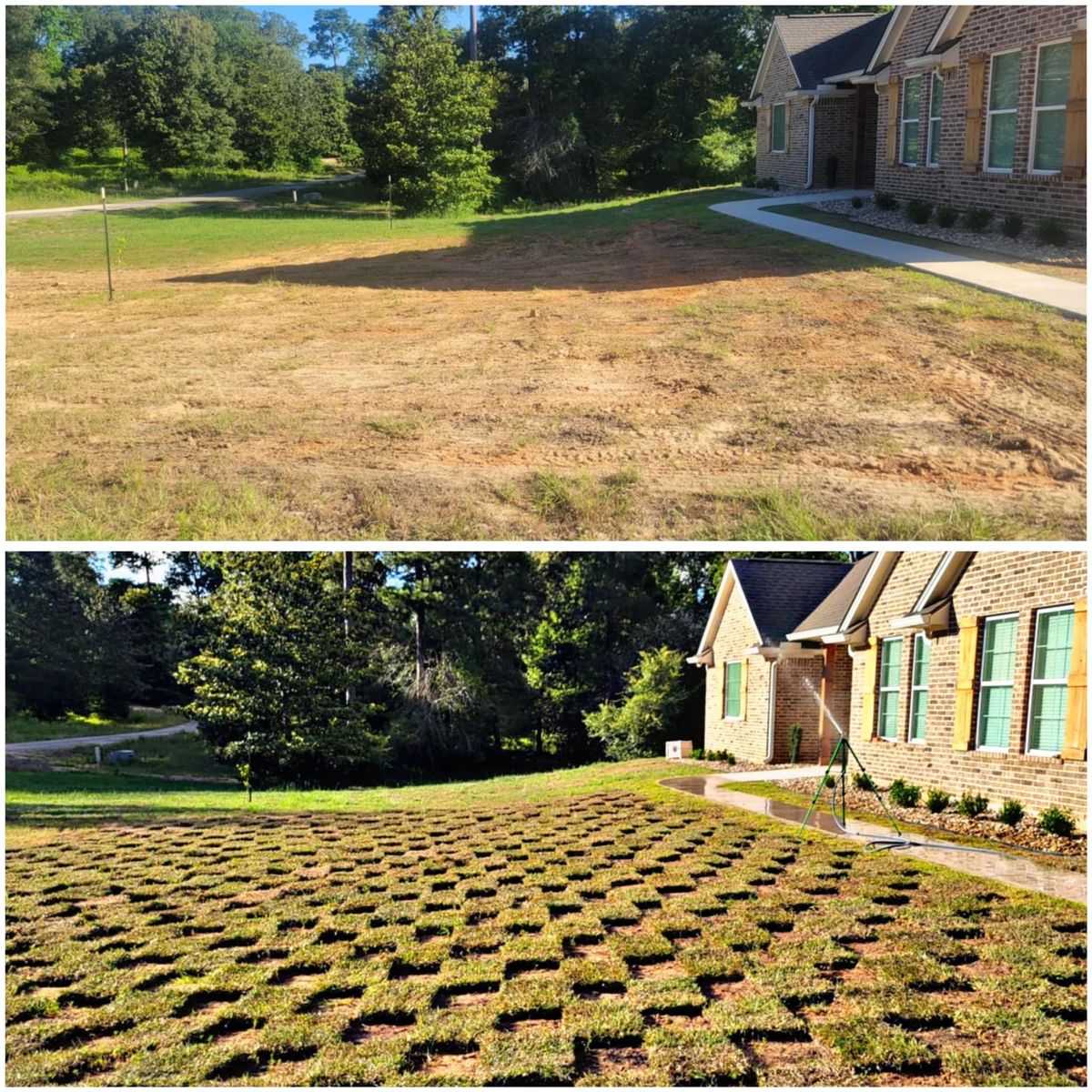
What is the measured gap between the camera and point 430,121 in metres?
32.8

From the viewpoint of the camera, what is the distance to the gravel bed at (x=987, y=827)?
24.8ft

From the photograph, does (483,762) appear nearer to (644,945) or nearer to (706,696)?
(706,696)

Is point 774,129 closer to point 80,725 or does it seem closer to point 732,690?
point 732,690

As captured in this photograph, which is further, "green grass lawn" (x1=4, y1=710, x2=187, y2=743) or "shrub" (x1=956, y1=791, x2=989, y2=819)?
"green grass lawn" (x1=4, y1=710, x2=187, y2=743)

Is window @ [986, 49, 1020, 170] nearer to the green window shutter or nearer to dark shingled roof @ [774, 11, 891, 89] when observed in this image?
dark shingled roof @ [774, 11, 891, 89]

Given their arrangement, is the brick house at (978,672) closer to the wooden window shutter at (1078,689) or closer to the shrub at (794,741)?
the wooden window shutter at (1078,689)

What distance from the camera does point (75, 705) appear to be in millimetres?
23328

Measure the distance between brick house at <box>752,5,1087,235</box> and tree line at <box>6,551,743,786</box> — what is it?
31.6 feet

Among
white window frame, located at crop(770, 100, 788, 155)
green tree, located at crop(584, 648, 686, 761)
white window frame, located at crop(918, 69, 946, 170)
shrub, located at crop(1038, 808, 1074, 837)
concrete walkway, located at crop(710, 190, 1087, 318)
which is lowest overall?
green tree, located at crop(584, 648, 686, 761)

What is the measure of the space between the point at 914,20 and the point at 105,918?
20158mm

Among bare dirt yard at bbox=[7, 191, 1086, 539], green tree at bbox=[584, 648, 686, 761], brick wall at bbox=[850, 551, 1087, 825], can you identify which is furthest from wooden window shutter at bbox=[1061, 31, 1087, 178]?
green tree at bbox=[584, 648, 686, 761]

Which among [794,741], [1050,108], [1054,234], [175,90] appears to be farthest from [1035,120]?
[175,90]

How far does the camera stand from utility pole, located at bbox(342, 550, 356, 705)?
614 inches

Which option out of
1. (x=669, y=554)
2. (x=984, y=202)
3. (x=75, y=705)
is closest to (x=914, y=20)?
(x=984, y=202)
